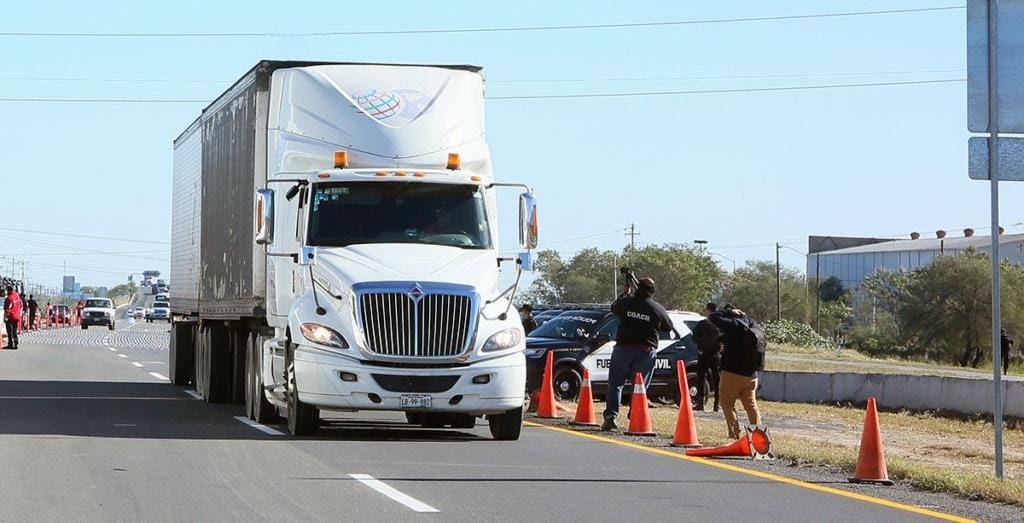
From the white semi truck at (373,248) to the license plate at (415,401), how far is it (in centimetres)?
1

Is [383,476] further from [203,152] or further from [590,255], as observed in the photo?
[590,255]

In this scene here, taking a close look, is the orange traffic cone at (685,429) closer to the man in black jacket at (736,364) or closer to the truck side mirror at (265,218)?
the man in black jacket at (736,364)

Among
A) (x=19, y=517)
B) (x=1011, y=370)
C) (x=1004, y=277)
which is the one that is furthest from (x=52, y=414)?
(x=1004, y=277)

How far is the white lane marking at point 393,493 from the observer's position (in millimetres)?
11617

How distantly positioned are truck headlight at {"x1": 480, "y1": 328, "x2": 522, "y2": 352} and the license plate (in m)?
0.78

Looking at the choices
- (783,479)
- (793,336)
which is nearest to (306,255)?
(783,479)

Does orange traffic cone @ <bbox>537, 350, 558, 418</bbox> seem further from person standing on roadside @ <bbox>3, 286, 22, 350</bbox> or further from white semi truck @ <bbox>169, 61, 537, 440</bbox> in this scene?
person standing on roadside @ <bbox>3, 286, 22, 350</bbox>

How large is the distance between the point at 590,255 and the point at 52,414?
15856cm

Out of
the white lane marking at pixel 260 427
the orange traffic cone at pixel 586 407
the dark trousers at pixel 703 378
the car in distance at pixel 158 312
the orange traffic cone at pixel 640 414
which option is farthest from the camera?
the car in distance at pixel 158 312

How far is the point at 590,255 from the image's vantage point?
587 feet

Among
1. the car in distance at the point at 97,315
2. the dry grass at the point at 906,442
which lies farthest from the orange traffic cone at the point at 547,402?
the car in distance at the point at 97,315

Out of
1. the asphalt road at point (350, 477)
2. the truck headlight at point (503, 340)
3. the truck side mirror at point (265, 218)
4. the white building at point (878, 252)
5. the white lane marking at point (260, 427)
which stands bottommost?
the asphalt road at point (350, 477)

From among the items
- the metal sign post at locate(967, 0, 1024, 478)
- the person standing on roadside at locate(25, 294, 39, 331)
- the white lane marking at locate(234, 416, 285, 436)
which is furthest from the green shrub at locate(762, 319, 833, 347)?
the metal sign post at locate(967, 0, 1024, 478)

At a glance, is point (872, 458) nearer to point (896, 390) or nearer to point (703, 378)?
point (703, 378)
